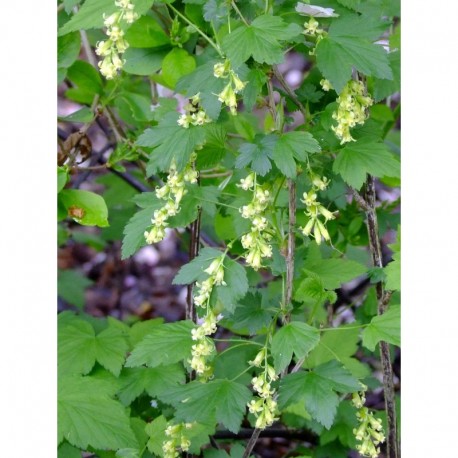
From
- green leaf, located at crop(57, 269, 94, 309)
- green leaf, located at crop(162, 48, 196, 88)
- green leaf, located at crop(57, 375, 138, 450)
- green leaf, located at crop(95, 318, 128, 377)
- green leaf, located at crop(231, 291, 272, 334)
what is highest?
green leaf, located at crop(162, 48, 196, 88)

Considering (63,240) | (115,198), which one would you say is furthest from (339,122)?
(63,240)

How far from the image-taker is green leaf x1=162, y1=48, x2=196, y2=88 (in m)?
1.29

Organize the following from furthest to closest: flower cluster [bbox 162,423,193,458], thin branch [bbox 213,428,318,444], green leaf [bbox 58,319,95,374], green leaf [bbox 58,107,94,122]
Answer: thin branch [bbox 213,428,318,444], green leaf [bbox 58,107,94,122], green leaf [bbox 58,319,95,374], flower cluster [bbox 162,423,193,458]

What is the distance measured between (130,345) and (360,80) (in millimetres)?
624

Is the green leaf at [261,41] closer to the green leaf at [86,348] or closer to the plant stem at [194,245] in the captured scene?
the plant stem at [194,245]

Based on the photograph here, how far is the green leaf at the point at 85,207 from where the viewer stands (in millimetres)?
1298

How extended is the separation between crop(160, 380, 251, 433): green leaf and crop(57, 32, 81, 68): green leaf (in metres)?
0.60

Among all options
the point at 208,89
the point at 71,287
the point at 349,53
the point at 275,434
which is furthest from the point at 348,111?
the point at 71,287

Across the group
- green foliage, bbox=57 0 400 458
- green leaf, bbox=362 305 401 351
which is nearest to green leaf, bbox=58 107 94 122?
green foliage, bbox=57 0 400 458

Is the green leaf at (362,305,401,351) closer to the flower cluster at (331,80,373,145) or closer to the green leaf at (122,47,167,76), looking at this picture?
the flower cluster at (331,80,373,145)

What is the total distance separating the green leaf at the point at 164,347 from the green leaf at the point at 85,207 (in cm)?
24
